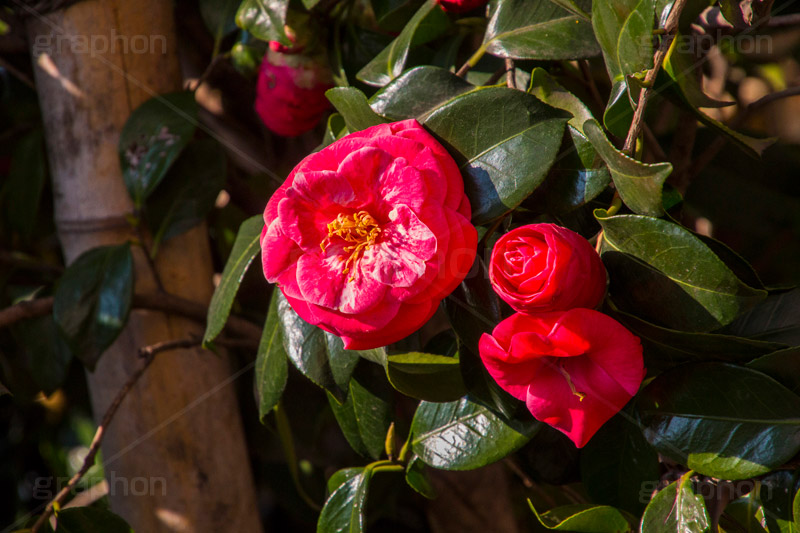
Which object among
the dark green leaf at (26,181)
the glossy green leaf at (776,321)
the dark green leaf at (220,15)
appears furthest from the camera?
the dark green leaf at (26,181)

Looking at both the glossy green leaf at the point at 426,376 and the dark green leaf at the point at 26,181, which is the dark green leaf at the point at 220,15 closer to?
the dark green leaf at the point at 26,181

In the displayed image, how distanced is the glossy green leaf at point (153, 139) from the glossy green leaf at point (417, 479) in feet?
1.40

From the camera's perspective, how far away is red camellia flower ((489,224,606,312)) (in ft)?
1.17

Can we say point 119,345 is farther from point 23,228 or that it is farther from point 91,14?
point 91,14

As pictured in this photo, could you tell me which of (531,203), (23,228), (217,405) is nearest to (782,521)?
(531,203)

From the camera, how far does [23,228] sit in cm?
91

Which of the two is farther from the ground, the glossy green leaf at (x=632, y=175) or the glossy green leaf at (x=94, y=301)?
the glossy green leaf at (x=632, y=175)

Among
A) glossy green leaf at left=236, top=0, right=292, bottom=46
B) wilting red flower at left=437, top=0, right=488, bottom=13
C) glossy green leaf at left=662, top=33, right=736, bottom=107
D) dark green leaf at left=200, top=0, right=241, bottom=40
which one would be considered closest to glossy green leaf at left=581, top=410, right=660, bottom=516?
glossy green leaf at left=662, top=33, right=736, bottom=107

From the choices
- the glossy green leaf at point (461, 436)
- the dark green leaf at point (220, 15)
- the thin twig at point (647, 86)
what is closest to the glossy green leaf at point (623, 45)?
the thin twig at point (647, 86)

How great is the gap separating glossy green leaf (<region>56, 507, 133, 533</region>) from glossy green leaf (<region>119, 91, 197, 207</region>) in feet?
1.08

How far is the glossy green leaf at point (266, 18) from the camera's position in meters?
0.60

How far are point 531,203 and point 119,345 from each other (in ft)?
1.86

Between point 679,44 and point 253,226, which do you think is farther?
point 253,226

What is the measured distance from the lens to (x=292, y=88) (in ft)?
2.22
